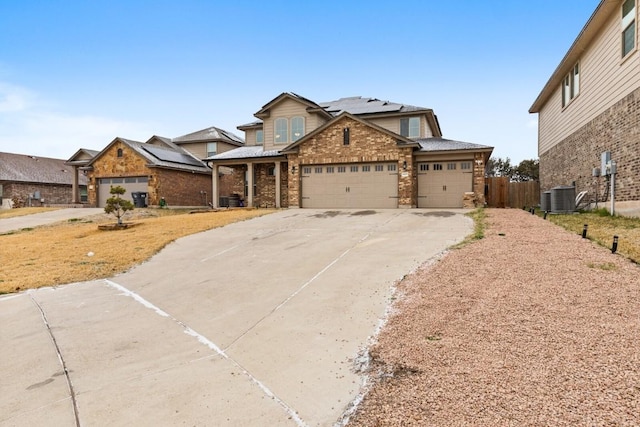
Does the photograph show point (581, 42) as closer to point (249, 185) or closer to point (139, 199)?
point (249, 185)

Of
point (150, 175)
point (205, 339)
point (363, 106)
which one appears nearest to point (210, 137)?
point (150, 175)

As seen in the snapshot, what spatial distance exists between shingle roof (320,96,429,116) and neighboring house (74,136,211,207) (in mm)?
11326

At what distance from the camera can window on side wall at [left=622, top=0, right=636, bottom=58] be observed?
1097cm

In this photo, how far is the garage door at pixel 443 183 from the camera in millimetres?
18719

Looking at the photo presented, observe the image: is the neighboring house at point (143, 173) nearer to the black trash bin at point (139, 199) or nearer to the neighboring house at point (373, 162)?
the black trash bin at point (139, 199)

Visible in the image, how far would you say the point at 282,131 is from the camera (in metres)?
22.6

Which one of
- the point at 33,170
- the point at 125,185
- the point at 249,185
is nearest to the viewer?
the point at 249,185

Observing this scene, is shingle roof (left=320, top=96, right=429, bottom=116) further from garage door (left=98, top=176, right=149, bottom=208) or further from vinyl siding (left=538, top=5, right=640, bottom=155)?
garage door (left=98, top=176, right=149, bottom=208)

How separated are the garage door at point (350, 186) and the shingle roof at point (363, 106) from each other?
409 centimetres

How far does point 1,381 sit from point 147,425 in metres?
2.04

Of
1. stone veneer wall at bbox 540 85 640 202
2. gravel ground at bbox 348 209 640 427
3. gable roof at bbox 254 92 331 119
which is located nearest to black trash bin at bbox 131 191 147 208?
gable roof at bbox 254 92 331 119

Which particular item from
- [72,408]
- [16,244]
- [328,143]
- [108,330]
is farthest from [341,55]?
[72,408]

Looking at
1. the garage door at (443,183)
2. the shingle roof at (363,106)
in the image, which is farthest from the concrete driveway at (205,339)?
the shingle roof at (363,106)

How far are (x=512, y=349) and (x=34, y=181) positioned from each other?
40284 mm
